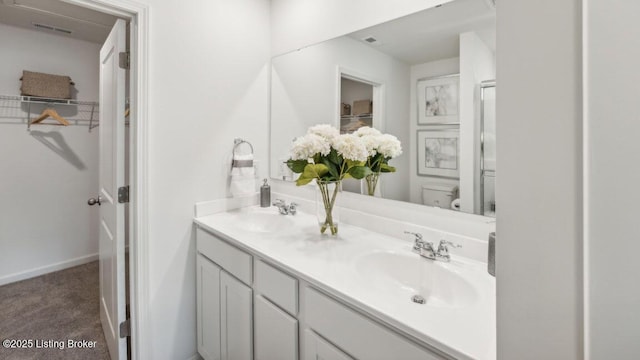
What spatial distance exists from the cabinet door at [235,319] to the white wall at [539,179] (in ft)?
3.55

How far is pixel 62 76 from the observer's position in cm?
289

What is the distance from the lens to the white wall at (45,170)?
272 cm

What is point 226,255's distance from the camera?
4.83 ft

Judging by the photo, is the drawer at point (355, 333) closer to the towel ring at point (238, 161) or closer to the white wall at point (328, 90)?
the white wall at point (328, 90)

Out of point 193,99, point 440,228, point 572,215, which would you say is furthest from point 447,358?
point 193,99

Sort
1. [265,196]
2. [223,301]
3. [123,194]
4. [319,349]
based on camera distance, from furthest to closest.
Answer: [265,196] → [123,194] → [223,301] → [319,349]

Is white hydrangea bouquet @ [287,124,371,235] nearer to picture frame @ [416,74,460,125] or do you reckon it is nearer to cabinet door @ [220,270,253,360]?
picture frame @ [416,74,460,125]

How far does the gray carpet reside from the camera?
6.19ft

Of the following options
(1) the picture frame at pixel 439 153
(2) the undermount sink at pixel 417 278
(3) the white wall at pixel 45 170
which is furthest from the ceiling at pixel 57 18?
(2) the undermount sink at pixel 417 278

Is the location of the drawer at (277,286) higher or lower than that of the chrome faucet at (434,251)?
lower

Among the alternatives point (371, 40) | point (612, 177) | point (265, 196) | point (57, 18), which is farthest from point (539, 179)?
point (57, 18)

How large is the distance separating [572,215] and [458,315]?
47cm

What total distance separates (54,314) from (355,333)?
2647mm

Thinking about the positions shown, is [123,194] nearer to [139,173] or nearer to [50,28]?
[139,173]
